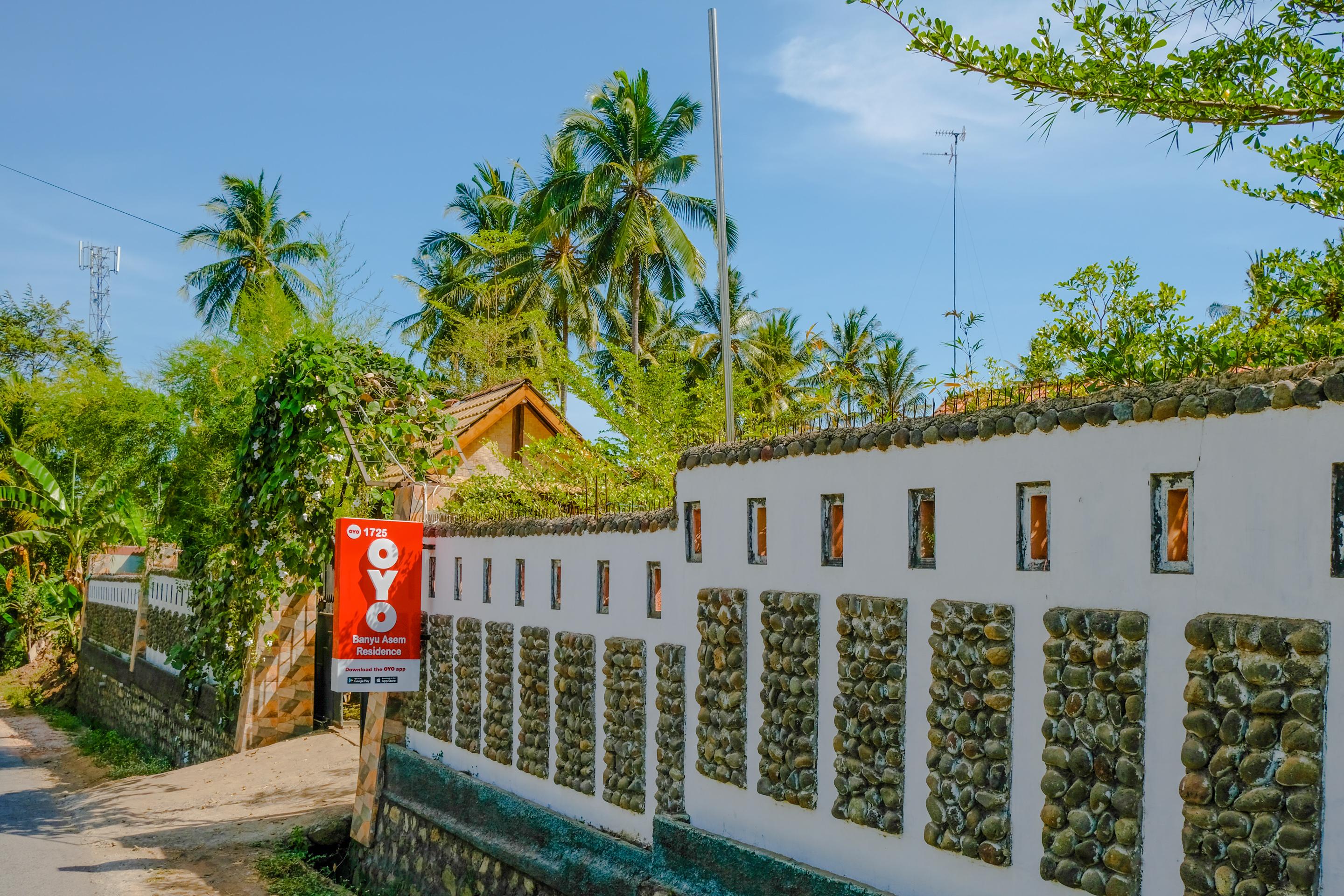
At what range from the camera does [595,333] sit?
107ft

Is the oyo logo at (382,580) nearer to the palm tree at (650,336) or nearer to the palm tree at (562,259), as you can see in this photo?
the palm tree at (650,336)

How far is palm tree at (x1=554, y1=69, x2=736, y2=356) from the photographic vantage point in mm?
25656

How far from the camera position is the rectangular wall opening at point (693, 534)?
8609mm

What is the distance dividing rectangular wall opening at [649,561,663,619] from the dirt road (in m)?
6.40

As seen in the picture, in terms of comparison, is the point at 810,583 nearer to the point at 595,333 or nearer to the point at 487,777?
the point at 487,777

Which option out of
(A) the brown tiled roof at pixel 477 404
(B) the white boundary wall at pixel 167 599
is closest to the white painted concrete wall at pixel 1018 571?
(A) the brown tiled roof at pixel 477 404

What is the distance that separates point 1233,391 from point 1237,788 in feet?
5.58

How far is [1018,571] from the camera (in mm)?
5840

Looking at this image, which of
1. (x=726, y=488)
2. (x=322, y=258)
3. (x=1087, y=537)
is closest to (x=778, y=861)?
(x=726, y=488)

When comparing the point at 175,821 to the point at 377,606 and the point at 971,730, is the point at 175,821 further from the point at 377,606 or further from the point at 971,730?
the point at 971,730

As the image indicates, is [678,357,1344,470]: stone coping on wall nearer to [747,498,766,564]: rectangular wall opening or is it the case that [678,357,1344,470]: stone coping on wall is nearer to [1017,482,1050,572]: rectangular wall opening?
[1017,482,1050,572]: rectangular wall opening

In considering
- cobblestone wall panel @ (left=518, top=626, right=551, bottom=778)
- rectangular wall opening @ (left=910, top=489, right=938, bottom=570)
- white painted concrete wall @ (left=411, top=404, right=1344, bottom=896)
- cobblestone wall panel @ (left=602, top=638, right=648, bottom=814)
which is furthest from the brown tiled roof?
rectangular wall opening @ (left=910, top=489, right=938, bottom=570)

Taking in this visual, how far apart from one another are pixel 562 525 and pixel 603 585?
0.89m

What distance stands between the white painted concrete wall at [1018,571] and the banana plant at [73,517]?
26.3 meters
